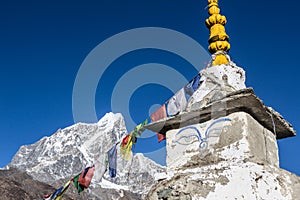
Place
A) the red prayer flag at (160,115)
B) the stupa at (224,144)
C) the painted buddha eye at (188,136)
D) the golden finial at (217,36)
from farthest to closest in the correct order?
the golden finial at (217,36) → the red prayer flag at (160,115) → the painted buddha eye at (188,136) → the stupa at (224,144)

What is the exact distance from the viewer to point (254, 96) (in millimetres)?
4355

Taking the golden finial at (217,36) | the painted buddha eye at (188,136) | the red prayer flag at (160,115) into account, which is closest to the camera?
the painted buddha eye at (188,136)

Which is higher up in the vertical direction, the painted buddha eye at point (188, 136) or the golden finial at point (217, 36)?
the golden finial at point (217, 36)

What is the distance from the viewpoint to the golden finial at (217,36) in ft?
17.3

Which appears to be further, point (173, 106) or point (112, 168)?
point (112, 168)

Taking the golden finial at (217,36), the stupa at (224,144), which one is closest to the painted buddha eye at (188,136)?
the stupa at (224,144)

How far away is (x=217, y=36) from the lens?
5320mm

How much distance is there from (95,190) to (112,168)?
182043 millimetres

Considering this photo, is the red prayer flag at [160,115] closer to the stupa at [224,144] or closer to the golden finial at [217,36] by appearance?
the stupa at [224,144]

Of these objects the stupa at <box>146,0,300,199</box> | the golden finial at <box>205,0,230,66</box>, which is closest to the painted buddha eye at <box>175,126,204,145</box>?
the stupa at <box>146,0,300,199</box>

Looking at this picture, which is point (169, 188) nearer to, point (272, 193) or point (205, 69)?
point (272, 193)

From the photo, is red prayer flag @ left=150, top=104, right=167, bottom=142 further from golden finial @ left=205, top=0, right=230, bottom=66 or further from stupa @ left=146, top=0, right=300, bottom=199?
golden finial @ left=205, top=0, right=230, bottom=66

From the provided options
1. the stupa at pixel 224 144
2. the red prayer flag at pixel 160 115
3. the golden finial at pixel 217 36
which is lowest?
the stupa at pixel 224 144

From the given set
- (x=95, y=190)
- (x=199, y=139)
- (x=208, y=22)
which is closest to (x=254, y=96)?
(x=199, y=139)
